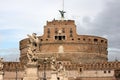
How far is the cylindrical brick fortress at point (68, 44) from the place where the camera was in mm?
114500

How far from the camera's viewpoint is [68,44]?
115500 millimetres

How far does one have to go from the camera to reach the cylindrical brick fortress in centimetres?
11450

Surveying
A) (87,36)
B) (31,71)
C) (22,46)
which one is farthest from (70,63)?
(31,71)

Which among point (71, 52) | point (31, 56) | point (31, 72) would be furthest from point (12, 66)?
point (31, 72)

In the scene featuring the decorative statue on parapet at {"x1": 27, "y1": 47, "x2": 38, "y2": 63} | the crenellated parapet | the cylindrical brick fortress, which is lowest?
the decorative statue on parapet at {"x1": 27, "y1": 47, "x2": 38, "y2": 63}

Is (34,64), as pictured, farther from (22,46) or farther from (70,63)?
(22,46)

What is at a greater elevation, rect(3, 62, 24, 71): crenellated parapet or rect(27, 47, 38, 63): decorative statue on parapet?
rect(3, 62, 24, 71): crenellated parapet

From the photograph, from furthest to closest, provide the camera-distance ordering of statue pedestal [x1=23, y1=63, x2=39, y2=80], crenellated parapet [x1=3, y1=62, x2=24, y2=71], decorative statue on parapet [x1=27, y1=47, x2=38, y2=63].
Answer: crenellated parapet [x1=3, y1=62, x2=24, y2=71], decorative statue on parapet [x1=27, y1=47, x2=38, y2=63], statue pedestal [x1=23, y1=63, x2=39, y2=80]

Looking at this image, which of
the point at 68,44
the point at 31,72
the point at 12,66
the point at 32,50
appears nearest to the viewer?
the point at 31,72

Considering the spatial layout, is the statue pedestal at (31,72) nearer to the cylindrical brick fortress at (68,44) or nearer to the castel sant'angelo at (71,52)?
the castel sant'angelo at (71,52)

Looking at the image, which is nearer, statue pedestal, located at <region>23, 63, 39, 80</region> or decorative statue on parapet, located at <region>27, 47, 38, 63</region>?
statue pedestal, located at <region>23, 63, 39, 80</region>

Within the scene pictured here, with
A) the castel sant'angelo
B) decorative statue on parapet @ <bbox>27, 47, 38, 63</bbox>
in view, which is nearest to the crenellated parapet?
the castel sant'angelo

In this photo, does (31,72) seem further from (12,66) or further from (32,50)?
(12,66)

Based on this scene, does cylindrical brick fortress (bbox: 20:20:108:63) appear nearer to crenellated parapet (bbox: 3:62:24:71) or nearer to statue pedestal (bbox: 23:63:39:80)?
crenellated parapet (bbox: 3:62:24:71)
